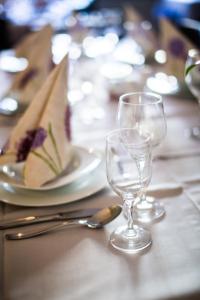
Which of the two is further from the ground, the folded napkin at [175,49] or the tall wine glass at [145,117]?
the tall wine glass at [145,117]

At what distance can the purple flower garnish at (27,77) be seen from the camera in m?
1.38

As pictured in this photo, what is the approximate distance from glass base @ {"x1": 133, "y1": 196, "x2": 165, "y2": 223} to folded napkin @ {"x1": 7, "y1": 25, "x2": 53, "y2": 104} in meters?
0.64

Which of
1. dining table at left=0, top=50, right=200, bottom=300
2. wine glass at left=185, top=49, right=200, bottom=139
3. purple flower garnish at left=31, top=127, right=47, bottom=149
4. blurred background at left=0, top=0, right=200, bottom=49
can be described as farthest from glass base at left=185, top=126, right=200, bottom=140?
blurred background at left=0, top=0, right=200, bottom=49

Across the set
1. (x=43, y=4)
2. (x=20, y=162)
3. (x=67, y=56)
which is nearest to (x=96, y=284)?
(x=20, y=162)

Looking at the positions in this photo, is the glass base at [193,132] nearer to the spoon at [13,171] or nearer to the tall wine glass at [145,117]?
the tall wine glass at [145,117]

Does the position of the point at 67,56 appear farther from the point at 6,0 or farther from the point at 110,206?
the point at 6,0

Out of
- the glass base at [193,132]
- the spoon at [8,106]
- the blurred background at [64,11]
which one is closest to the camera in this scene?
the glass base at [193,132]

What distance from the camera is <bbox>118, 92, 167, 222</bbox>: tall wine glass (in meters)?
0.90

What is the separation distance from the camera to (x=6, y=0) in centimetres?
404

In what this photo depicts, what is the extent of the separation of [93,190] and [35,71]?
0.62 meters

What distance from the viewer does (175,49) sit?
1542 mm

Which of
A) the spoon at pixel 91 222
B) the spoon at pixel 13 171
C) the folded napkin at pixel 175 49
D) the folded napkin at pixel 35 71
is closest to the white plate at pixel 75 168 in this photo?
the spoon at pixel 13 171

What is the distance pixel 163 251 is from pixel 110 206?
159mm

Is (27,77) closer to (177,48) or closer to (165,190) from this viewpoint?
(177,48)
